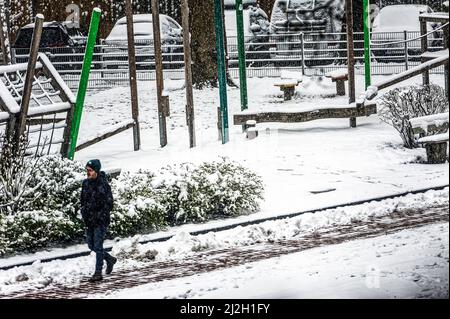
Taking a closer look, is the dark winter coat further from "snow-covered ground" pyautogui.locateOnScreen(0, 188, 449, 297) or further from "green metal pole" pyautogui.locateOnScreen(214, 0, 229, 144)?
"green metal pole" pyautogui.locateOnScreen(214, 0, 229, 144)

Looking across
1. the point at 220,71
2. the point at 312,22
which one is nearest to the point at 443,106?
the point at 220,71

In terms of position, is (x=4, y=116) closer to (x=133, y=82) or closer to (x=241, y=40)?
(x=133, y=82)

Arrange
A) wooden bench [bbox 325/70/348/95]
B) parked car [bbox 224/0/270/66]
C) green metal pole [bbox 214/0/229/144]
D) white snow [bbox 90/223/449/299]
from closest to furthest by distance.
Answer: white snow [bbox 90/223/449/299], green metal pole [bbox 214/0/229/144], wooden bench [bbox 325/70/348/95], parked car [bbox 224/0/270/66]

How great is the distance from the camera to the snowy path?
11203 millimetres

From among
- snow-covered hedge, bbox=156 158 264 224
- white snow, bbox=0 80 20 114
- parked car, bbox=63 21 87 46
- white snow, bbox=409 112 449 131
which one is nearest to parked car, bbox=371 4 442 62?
parked car, bbox=63 21 87 46

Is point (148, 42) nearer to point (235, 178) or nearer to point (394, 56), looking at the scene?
point (394, 56)

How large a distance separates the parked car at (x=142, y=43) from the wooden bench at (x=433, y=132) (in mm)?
14158

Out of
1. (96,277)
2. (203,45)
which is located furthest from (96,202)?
(203,45)

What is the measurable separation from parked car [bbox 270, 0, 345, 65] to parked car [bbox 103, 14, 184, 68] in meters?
2.76

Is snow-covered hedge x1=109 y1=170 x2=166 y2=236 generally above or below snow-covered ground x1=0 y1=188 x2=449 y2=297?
above

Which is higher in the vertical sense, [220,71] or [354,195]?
[220,71]

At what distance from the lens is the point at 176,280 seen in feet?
36.8

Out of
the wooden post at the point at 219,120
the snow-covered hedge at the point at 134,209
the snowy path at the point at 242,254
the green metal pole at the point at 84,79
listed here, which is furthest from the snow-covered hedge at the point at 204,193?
the wooden post at the point at 219,120
